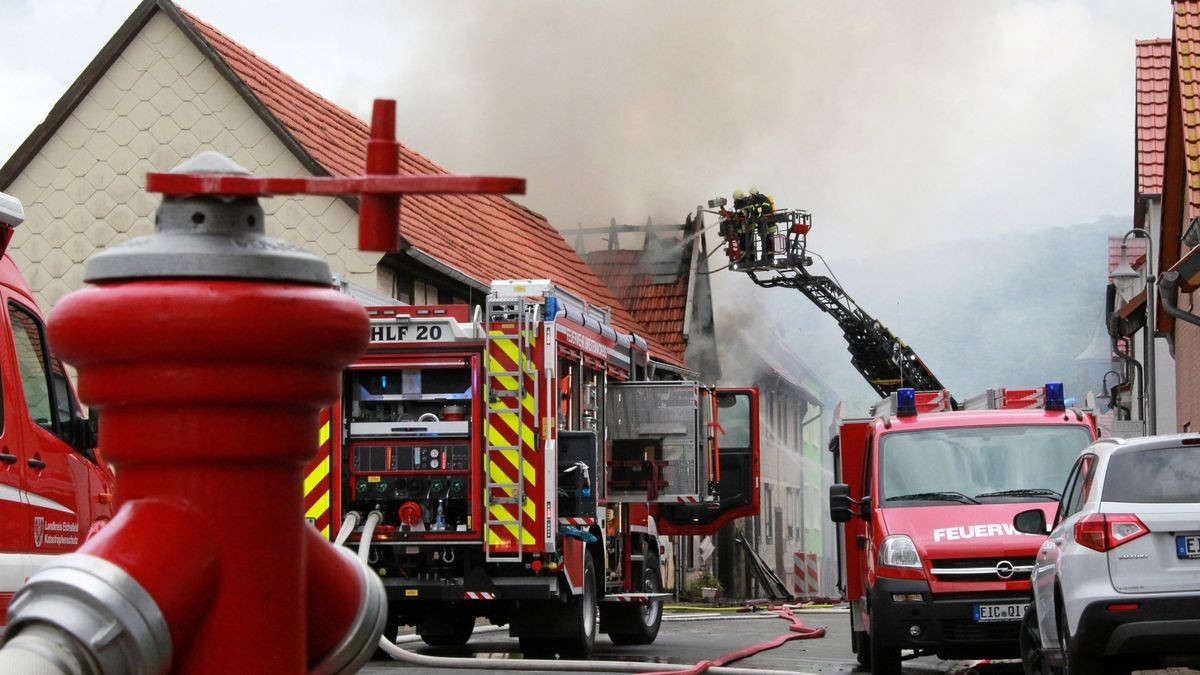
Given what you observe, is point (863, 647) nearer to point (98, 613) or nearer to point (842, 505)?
point (842, 505)

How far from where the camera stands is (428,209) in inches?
1013

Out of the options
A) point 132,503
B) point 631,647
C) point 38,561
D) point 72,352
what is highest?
point 72,352

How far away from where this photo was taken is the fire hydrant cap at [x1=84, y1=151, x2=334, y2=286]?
1.83 meters

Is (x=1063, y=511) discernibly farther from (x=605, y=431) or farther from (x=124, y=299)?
(x=124, y=299)

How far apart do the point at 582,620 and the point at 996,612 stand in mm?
4155

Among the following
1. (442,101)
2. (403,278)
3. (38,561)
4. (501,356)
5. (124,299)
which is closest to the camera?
(124,299)

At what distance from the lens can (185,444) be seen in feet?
5.99

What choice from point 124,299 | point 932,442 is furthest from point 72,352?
point 932,442

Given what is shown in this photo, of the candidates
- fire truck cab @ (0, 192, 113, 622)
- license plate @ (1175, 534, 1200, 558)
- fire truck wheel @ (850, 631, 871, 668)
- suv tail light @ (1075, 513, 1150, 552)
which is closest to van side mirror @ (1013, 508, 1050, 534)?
suv tail light @ (1075, 513, 1150, 552)

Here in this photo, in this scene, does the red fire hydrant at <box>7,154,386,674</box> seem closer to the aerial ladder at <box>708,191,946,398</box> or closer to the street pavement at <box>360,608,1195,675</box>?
the street pavement at <box>360,608,1195,675</box>

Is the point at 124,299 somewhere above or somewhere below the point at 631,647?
above

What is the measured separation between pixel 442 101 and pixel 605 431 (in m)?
12.8

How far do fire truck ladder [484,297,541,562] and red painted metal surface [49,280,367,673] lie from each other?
12.2 m

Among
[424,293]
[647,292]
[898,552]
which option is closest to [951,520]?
[898,552]
